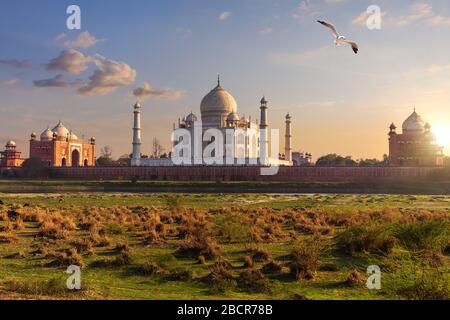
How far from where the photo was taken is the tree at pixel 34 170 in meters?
54.7

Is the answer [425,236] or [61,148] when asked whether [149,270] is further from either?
[61,148]

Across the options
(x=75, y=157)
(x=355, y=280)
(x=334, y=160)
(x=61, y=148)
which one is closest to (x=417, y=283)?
(x=355, y=280)

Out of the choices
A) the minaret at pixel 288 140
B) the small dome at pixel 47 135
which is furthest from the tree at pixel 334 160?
the small dome at pixel 47 135

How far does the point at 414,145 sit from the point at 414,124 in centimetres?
264

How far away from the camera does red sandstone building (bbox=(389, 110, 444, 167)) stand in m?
51.4

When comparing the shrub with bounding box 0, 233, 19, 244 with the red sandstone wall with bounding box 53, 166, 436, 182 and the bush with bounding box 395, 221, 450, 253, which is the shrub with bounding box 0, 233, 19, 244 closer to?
the bush with bounding box 395, 221, 450, 253

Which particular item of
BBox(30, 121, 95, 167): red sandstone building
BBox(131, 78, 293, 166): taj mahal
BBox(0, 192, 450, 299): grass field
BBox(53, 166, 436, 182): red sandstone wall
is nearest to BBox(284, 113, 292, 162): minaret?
BBox(131, 78, 293, 166): taj mahal

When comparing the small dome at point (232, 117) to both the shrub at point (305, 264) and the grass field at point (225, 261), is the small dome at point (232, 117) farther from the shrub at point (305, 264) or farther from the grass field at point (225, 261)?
the shrub at point (305, 264)

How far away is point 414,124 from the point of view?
53.9 meters

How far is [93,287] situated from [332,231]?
7656 millimetres

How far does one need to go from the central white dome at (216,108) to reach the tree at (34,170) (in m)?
19.6

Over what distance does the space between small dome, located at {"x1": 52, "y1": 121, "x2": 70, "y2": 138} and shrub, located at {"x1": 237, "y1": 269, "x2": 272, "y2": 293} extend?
63.3m
